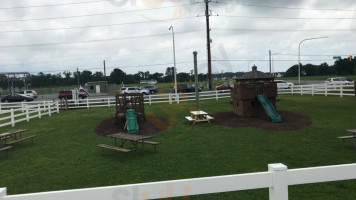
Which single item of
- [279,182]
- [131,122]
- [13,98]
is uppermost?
[279,182]

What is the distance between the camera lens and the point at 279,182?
2.71 m

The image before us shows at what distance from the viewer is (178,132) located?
42.9 feet

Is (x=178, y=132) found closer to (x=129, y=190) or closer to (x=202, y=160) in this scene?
→ (x=202, y=160)

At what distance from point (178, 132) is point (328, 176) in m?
10.4

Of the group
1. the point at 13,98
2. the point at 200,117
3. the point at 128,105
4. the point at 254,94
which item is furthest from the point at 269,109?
the point at 13,98

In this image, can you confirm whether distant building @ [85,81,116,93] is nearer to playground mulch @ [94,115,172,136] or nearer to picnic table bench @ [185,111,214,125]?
playground mulch @ [94,115,172,136]

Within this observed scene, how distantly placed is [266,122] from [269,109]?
4.35 ft

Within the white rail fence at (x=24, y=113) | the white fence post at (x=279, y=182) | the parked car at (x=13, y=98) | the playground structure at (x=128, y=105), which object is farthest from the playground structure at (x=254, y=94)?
the parked car at (x=13, y=98)

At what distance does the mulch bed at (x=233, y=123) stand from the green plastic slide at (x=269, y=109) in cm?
27

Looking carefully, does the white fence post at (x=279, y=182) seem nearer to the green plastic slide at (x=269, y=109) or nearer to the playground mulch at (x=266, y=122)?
the playground mulch at (x=266, y=122)

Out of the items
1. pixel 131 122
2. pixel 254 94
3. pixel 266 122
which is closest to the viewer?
pixel 131 122

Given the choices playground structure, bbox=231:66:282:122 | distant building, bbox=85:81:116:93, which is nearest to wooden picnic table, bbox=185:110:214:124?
playground structure, bbox=231:66:282:122

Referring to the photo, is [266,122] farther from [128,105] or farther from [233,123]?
[128,105]

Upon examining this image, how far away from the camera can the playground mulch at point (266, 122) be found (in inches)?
520
